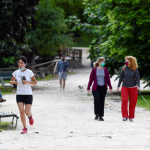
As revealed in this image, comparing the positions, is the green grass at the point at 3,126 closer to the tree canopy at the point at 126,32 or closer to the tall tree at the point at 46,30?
the tree canopy at the point at 126,32

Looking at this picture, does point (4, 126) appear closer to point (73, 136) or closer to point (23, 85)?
point (23, 85)

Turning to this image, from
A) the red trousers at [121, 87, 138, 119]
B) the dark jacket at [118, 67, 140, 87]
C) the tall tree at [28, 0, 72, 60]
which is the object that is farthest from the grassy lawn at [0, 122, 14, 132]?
the tall tree at [28, 0, 72, 60]

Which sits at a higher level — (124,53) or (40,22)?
(40,22)

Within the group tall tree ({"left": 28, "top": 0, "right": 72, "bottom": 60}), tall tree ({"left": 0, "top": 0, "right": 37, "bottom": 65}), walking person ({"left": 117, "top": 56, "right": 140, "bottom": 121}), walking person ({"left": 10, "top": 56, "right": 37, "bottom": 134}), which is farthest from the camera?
tall tree ({"left": 28, "top": 0, "right": 72, "bottom": 60})

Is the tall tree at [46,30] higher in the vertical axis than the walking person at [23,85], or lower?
higher

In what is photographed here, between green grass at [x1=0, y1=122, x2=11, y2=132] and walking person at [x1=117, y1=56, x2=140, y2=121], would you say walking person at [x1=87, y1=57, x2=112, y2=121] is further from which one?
green grass at [x1=0, y1=122, x2=11, y2=132]

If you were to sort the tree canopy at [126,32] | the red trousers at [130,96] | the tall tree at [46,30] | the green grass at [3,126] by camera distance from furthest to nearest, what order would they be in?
the tall tree at [46,30] < the tree canopy at [126,32] < the red trousers at [130,96] < the green grass at [3,126]

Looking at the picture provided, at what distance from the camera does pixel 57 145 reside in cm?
596

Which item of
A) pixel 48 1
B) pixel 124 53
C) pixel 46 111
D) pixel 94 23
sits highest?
pixel 48 1

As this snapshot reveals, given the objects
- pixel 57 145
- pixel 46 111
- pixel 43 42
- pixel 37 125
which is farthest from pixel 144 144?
pixel 43 42

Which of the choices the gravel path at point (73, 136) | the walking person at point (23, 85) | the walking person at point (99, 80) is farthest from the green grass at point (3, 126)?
the walking person at point (99, 80)

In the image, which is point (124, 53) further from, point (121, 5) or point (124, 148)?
point (124, 148)

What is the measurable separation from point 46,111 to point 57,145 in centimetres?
535

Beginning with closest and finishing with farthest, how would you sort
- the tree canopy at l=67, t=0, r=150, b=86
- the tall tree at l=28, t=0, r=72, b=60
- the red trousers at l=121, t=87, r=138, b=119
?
1. the red trousers at l=121, t=87, r=138, b=119
2. the tree canopy at l=67, t=0, r=150, b=86
3. the tall tree at l=28, t=0, r=72, b=60
